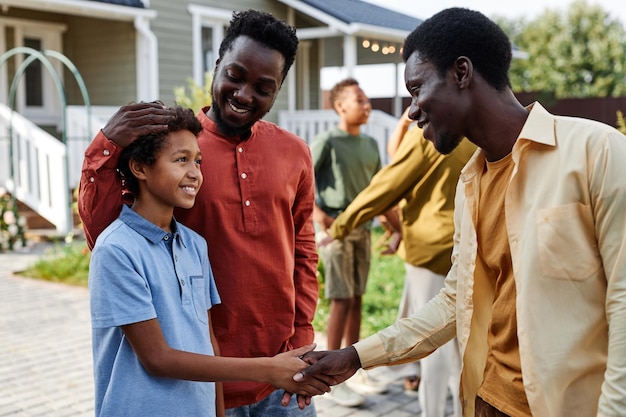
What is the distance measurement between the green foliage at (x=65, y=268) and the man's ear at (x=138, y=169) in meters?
7.26

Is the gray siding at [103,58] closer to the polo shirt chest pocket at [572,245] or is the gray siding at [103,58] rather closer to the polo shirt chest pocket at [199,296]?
the polo shirt chest pocket at [199,296]

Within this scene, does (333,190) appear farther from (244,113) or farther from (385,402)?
(244,113)

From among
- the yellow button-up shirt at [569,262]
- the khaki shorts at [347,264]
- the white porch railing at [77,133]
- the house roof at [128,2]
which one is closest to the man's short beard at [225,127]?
the yellow button-up shirt at [569,262]

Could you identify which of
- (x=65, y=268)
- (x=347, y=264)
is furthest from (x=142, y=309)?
(x=65, y=268)

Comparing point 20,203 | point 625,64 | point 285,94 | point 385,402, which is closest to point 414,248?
point 385,402

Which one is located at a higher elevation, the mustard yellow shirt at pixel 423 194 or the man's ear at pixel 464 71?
the man's ear at pixel 464 71

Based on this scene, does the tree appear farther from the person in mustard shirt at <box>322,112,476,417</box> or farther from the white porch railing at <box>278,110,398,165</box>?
the person in mustard shirt at <box>322,112,476,417</box>

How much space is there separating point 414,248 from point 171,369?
2.47 m

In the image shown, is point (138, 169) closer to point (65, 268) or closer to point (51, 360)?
point (51, 360)

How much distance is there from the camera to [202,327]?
95.5 inches

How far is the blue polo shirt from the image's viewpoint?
2.22 meters

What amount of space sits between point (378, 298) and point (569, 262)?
6420mm

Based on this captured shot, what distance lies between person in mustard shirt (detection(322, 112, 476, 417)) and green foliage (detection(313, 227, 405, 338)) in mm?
1550

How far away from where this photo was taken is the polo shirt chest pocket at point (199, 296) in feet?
7.93
